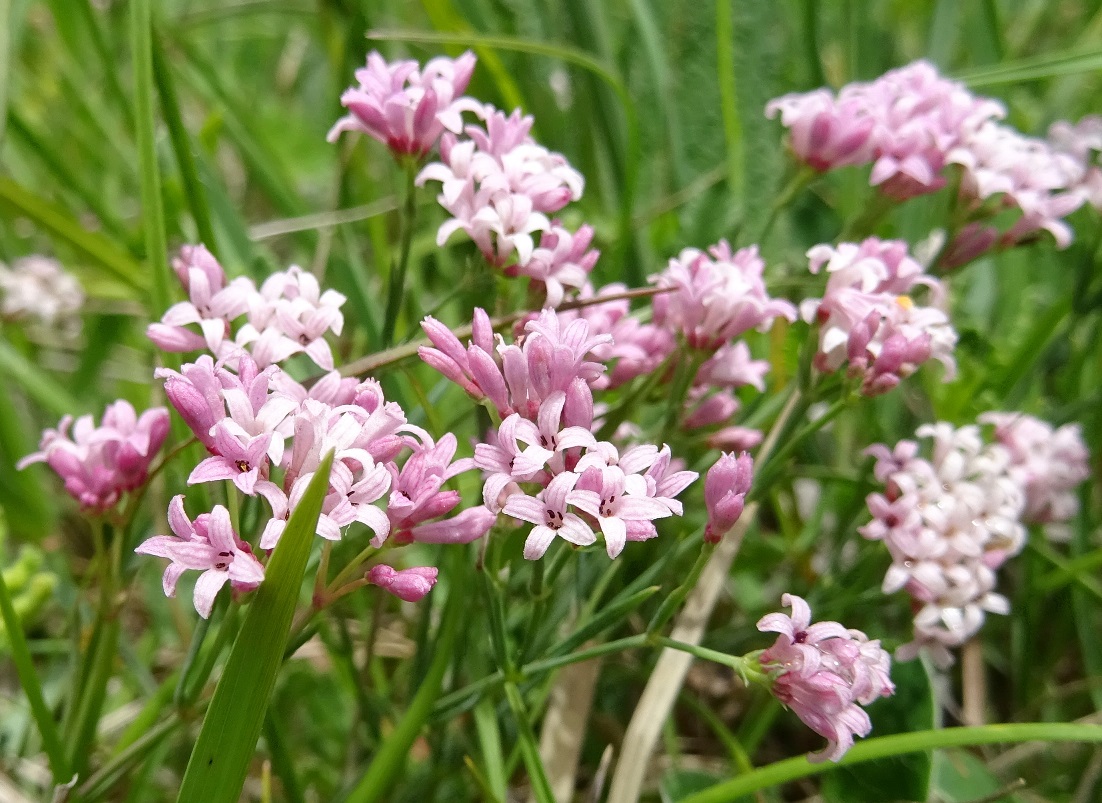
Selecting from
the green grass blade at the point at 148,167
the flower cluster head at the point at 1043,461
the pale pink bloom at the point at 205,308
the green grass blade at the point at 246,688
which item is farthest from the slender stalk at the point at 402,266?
the flower cluster head at the point at 1043,461

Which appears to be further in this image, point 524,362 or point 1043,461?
point 1043,461

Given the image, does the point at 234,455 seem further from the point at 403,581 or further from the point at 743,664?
the point at 743,664

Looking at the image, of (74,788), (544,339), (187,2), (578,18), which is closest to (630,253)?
(578,18)

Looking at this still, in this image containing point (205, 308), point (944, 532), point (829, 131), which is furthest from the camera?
point (829, 131)

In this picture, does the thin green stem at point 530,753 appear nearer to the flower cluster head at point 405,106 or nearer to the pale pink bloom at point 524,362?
the pale pink bloom at point 524,362

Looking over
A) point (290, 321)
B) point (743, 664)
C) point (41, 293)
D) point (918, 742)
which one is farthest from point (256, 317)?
point (41, 293)

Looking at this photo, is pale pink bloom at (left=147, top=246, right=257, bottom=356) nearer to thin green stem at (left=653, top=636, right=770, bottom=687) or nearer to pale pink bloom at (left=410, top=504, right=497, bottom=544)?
pale pink bloom at (left=410, top=504, right=497, bottom=544)

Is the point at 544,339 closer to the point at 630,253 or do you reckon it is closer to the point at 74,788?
the point at 74,788
